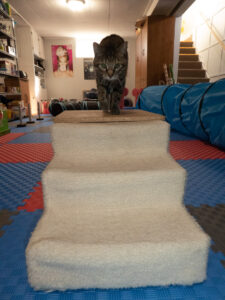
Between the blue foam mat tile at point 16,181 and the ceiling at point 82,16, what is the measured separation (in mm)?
4557

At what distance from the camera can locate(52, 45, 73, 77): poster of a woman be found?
764 cm

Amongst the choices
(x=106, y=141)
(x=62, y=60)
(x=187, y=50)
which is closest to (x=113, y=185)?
(x=106, y=141)

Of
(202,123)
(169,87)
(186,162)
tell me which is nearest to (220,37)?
(169,87)

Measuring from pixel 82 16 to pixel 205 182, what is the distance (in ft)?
19.2

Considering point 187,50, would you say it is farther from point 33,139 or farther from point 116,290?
point 116,290

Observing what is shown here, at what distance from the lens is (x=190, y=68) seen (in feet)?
19.4

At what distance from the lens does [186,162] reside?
1.80m

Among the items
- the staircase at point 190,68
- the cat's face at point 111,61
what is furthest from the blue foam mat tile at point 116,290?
the staircase at point 190,68

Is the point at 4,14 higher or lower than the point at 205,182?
higher

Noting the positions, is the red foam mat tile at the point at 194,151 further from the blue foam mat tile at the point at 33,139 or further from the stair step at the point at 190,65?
the stair step at the point at 190,65

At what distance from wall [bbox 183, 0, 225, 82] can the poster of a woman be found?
4.45 metres

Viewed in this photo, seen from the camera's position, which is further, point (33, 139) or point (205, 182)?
point (33, 139)

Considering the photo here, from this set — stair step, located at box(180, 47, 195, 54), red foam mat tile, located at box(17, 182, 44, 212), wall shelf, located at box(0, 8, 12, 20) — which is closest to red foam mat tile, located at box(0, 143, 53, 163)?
red foam mat tile, located at box(17, 182, 44, 212)

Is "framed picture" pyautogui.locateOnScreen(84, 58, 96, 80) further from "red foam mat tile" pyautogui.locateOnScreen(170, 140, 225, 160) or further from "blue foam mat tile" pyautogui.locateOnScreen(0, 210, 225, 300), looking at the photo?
"blue foam mat tile" pyautogui.locateOnScreen(0, 210, 225, 300)
